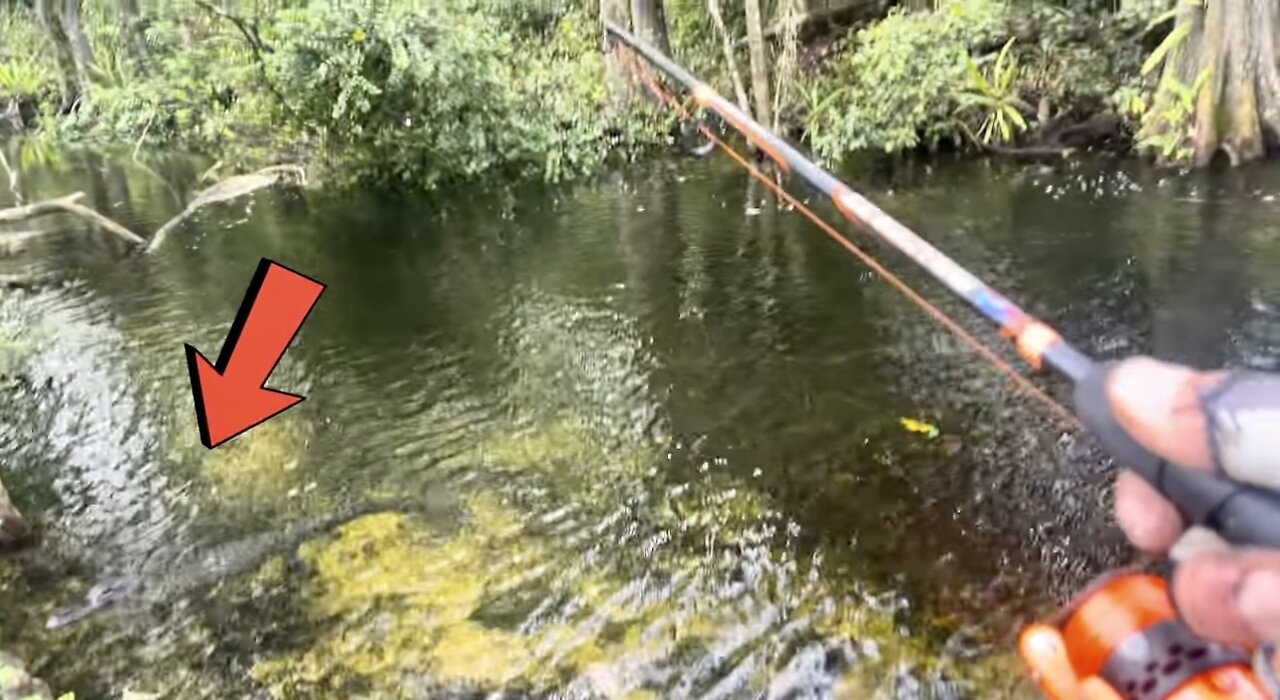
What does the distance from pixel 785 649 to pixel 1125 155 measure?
12006 millimetres

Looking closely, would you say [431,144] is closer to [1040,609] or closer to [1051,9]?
[1051,9]

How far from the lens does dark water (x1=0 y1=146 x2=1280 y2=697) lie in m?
4.84

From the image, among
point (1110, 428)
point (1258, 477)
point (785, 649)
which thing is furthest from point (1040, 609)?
point (1258, 477)

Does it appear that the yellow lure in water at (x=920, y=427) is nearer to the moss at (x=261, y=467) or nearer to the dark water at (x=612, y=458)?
the dark water at (x=612, y=458)

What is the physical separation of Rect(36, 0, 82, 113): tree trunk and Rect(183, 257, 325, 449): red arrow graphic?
768 inches

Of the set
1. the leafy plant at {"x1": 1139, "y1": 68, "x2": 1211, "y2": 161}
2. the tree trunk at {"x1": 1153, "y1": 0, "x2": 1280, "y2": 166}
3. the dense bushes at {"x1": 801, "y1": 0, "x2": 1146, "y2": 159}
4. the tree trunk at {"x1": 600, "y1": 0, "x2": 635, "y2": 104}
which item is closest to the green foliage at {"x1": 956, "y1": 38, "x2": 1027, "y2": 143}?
the dense bushes at {"x1": 801, "y1": 0, "x2": 1146, "y2": 159}

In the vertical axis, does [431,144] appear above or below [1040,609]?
above

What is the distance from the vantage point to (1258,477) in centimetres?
264

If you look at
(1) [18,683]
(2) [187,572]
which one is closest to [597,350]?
(2) [187,572]

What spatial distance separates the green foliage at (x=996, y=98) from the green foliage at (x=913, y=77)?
196mm

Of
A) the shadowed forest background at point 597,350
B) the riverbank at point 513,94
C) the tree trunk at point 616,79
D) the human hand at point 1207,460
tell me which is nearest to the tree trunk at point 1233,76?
the shadowed forest background at point 597,350

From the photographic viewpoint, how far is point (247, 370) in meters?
8.20

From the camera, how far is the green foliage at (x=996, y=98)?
14.8 metres

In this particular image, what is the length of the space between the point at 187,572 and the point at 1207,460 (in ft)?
16.3
